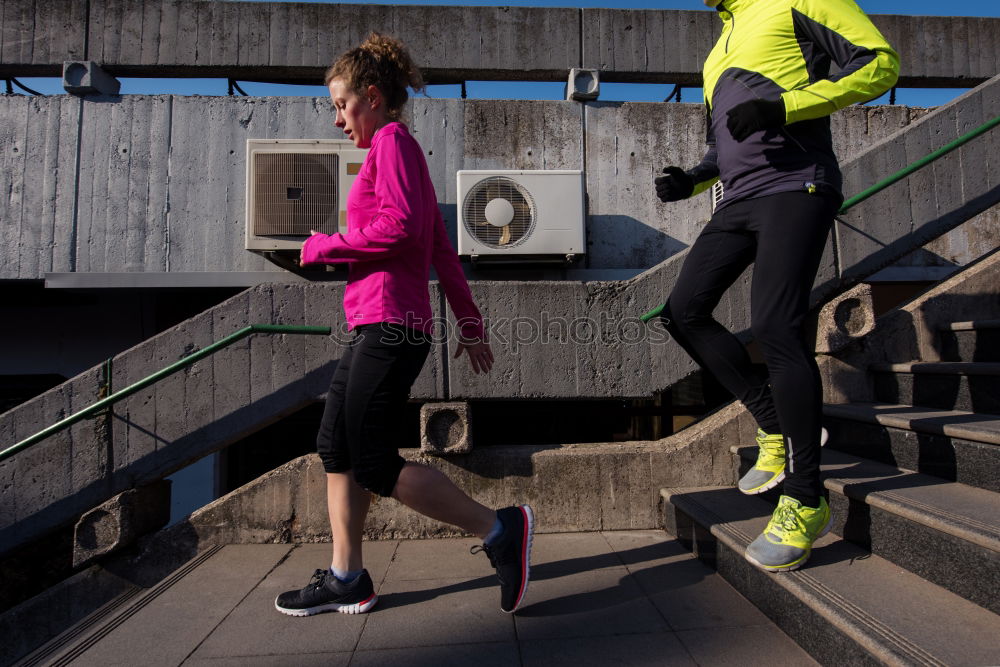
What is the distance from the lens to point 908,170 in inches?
111

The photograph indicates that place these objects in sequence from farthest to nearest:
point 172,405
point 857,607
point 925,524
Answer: point 172,405
point 925,524
point 857,607

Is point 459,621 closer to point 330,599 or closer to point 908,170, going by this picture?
point 330,599

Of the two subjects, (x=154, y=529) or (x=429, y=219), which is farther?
(x=154, y=529)

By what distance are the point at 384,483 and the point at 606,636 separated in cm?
81

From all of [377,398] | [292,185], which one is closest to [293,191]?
[292,185]

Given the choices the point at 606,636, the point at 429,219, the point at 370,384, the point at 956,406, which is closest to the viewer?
the point at 606,636

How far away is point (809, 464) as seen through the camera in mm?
1614

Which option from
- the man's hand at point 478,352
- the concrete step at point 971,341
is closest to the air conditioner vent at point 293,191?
the man's hand at point 478,352

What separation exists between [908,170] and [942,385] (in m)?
1.16

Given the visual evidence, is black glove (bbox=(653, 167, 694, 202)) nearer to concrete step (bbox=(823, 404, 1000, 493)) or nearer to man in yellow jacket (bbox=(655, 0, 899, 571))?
man in yellow jacket (bbox=(655, 0, 899, 571))

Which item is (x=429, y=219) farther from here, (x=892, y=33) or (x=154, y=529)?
(x=892, y=33)

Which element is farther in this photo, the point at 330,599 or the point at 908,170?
→ the point at 908,170

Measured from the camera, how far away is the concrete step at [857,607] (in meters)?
1.19

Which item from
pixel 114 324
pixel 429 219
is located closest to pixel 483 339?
pixel 429 219
